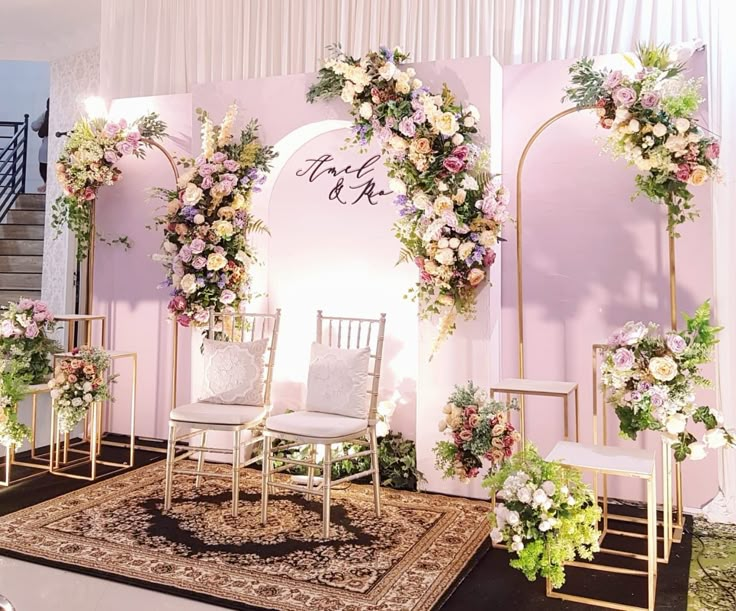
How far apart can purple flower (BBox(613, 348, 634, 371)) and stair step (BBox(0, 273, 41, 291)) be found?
7.26 m

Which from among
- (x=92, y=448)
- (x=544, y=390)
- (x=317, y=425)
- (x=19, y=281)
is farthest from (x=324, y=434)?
(x=19, y=281)

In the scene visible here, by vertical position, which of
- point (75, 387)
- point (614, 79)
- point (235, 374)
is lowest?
point (75, 387)

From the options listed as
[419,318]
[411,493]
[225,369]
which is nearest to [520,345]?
[419,318]

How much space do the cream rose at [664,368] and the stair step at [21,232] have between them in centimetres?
797

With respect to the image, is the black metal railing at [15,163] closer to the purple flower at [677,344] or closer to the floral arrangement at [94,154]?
the floral arrangement at [94,154]

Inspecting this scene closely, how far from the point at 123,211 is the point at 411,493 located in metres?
3.30

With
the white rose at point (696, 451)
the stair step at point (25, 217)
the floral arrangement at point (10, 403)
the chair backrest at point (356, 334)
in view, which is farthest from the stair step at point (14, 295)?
the white rose at point (696, 451)

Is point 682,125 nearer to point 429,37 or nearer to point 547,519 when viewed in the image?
point 547,519

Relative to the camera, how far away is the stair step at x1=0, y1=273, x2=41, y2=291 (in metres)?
8.46

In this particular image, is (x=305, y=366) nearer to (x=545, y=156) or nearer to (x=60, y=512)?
(x=60, y=512)

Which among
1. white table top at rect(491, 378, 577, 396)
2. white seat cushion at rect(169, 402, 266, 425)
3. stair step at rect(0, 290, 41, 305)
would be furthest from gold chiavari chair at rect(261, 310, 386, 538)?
stair step at rect(0, 290, 41, 305)

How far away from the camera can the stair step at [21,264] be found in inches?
341

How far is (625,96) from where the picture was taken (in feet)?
11.8

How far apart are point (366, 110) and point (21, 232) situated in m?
6.42
